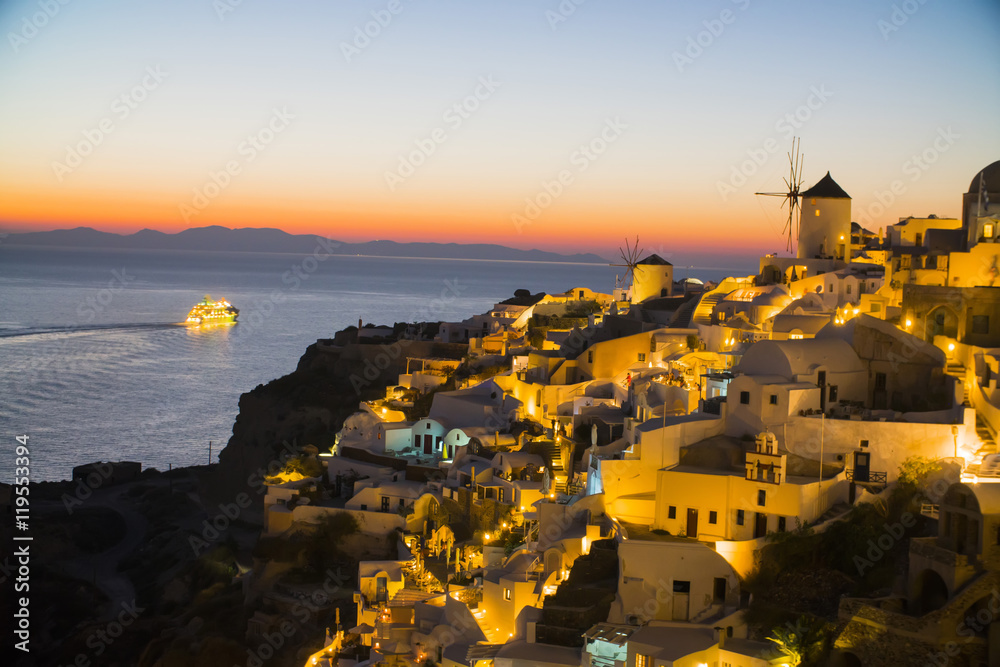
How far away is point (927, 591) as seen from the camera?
12711 mm

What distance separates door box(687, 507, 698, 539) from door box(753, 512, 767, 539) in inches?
35.0

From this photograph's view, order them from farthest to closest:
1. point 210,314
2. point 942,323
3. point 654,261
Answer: point 210,314, point 654,261, point 942,323

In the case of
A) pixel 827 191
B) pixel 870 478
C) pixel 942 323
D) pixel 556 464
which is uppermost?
pixel 827 191

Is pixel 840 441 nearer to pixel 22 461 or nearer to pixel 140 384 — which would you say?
pixel 22 461

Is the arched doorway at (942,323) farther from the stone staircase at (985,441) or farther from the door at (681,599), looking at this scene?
the door at (681,599)

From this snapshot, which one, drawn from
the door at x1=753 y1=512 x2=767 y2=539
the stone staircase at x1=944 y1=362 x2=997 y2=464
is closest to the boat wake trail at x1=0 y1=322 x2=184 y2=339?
the door at x1=753 y1=512 x2=767 y2=539

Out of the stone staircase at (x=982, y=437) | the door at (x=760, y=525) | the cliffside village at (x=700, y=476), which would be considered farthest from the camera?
the stone staircase at (x=982, y=437)

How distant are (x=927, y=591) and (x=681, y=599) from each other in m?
3.39

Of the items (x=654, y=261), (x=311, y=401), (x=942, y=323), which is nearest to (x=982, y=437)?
(x=942, y=323)

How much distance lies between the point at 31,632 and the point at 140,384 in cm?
3584

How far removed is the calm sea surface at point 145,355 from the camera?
46.9 m

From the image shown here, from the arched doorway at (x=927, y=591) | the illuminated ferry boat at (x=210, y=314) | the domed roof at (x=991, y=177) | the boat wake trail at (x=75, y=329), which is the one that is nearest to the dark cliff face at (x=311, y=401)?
the domed roof at (x=991, y=177)

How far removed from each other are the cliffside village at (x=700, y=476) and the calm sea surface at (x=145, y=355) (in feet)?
73.8

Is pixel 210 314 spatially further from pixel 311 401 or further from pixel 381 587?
pixel 381 587
